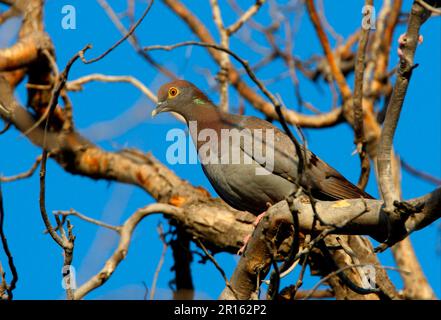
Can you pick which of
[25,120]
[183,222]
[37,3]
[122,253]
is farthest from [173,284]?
[37,3]

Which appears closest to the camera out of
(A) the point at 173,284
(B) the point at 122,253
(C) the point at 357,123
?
(B) the point at 122,253

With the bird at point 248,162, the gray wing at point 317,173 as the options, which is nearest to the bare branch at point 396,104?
the bird at point 248,162

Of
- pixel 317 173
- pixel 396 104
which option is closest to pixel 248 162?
pixel 317 173

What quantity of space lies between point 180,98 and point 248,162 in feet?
4.18

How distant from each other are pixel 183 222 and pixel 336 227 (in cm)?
439

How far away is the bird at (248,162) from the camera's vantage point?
586 centimetres

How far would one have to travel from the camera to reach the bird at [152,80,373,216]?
19.2ft

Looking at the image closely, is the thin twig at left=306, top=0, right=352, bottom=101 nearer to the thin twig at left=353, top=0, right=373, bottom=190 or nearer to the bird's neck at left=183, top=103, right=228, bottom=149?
the thin twig at left=353, top=0, right=373, bottom=190

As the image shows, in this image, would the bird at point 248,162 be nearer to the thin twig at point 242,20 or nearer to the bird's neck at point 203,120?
the bird's neck at point 203,120

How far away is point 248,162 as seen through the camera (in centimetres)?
588

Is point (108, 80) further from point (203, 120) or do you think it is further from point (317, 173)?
point (317, 173)

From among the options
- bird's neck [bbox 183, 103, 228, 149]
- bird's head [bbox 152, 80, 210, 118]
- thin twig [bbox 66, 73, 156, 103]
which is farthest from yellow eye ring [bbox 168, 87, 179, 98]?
thin twig [bbox 66, 73, 156, 103]
